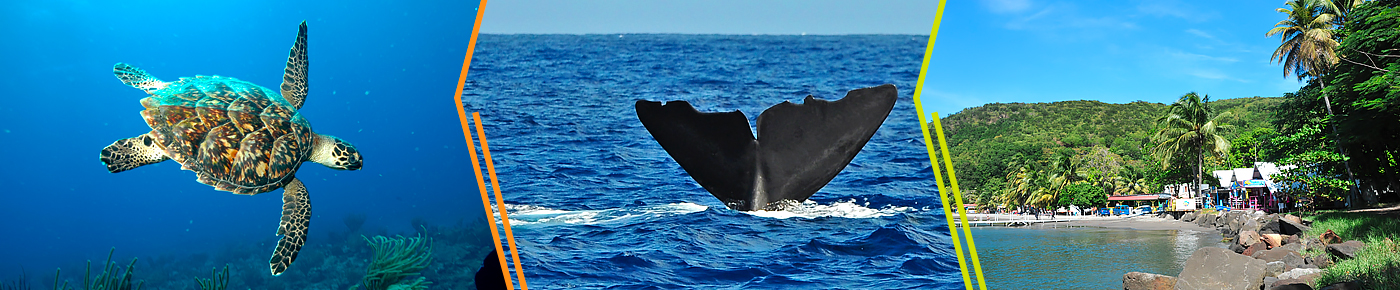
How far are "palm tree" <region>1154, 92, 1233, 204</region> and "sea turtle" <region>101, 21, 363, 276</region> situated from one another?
149ft

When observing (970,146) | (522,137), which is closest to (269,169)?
(522,137)

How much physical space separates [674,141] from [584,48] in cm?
1851

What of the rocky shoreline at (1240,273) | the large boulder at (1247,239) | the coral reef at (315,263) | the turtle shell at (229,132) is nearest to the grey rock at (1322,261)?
the rocky shoreline at (1240,273)

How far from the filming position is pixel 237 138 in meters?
6.47

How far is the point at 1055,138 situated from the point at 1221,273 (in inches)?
2478

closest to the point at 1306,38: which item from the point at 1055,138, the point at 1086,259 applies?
the point at 1086,259

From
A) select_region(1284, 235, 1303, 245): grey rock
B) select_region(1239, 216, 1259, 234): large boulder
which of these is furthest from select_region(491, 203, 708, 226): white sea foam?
select_region(1239, 216, 1259, 234): large boulder

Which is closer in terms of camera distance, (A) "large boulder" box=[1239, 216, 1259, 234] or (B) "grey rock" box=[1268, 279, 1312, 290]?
(B) "grey rock" box=[1268, 279, 1312, 290]

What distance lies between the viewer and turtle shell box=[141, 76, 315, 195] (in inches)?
247

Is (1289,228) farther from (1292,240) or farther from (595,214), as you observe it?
(595,214)

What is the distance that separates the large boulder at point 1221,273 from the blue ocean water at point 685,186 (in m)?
2.69

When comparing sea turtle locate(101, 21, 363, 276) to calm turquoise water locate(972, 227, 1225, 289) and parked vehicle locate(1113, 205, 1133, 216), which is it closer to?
calm turquoise water locate(972, 227, 1225, 289)

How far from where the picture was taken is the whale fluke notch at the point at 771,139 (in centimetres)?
732

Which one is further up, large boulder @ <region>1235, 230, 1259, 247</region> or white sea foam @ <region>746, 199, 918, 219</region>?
white sea foam @ <region>746, 199, 918, 219</region>
